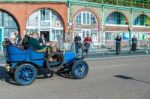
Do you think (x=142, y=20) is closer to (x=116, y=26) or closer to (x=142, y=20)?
(x=142, y=20)

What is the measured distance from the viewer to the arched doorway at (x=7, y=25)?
3766cm

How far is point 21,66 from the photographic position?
1203cm

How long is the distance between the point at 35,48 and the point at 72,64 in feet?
5.36

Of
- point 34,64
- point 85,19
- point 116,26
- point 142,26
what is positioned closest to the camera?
point 34,64

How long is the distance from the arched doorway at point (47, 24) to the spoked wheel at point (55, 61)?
1026 inches

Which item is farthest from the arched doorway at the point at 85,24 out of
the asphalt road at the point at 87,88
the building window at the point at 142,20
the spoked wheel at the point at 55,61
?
the spoked wheel at the point at 55,61

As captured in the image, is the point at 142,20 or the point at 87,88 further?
the point at 142,20

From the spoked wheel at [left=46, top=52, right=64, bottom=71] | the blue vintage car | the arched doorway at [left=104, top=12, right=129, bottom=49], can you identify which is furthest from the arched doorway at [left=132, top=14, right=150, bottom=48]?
the spoked wheel at [left=46, top=52, right=64, bottom=71]

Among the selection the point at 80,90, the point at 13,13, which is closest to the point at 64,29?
the point at 13,13

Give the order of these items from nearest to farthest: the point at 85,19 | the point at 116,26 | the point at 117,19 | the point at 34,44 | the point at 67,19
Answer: the point at 34,44 → the point at 67,19 → the point at 85,19 → the point at 116,26 → the point at 117,19

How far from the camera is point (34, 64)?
12664 mm

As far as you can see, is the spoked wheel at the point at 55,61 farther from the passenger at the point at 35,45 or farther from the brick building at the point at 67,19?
the brick building at the point at 67,19

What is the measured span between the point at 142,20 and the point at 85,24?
1235 cm

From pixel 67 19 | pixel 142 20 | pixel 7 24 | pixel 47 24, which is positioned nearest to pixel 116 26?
pixel 142 20
